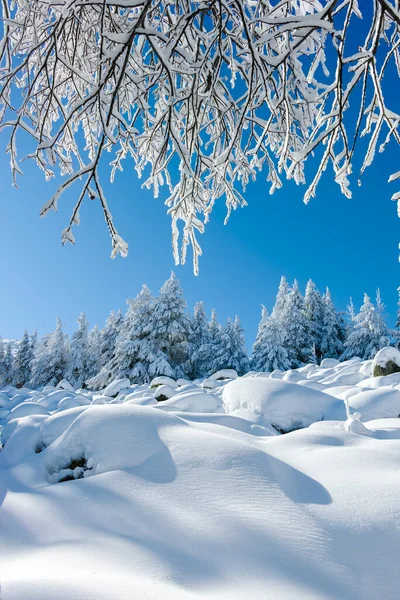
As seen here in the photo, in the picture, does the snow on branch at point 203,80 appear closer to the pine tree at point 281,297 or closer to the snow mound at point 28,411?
the snow mound at point 28,411

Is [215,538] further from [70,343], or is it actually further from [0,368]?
[0,368]

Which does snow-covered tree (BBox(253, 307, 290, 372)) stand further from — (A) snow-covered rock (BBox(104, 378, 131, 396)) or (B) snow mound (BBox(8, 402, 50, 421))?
(B) snow mound (BBox(8, 402, 50, 421))

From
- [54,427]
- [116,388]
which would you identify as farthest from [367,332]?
[54,427]

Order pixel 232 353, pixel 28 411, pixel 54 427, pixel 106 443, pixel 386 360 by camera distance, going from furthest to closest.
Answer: pixel 232 353
pixel 386 360
pixel 28 411
pixel 54 427
pixel 106 443

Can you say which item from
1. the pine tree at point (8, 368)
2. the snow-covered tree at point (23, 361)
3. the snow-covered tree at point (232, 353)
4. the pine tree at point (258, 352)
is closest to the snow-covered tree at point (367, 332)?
the pine tree at point (258, 352)

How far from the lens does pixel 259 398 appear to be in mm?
4160

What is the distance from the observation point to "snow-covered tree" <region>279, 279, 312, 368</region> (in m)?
27.0

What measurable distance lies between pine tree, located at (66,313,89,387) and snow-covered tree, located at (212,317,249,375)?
12.2 m

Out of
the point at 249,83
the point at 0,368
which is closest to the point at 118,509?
the point at 249,83

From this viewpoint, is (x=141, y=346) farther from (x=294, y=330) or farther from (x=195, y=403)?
(x=195, y=403)

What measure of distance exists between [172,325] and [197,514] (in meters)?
20.4

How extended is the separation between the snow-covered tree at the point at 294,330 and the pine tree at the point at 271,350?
931 mm

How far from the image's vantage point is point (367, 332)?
2572 cm

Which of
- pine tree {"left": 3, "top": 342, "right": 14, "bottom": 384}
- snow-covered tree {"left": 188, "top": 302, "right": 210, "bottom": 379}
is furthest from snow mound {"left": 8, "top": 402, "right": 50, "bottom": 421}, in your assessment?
pine tree {"left": 3, "top": 342, "right": 14, "bottom": 384}
